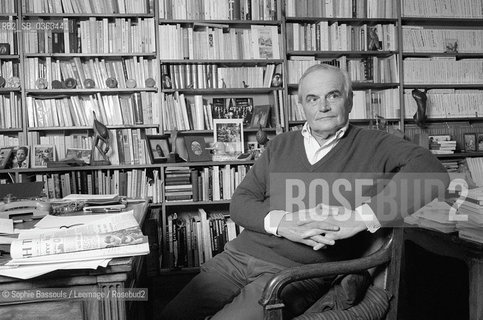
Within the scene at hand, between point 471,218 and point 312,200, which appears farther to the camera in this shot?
point 312,200

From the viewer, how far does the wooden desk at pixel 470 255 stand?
4.15ft

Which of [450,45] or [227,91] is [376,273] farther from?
[450,45]

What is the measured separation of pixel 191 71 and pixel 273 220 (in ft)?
7.83

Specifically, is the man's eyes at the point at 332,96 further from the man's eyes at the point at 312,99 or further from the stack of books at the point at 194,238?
the stack of books at the point at 194,238

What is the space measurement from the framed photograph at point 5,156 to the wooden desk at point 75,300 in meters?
2.63

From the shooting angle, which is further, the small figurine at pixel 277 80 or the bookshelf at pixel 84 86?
the small figurine at pixel 277 80

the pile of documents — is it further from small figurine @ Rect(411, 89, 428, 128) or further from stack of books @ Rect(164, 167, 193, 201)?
small figurine @ Rect(411, 89, 428, 128)

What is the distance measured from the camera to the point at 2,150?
3312 mm

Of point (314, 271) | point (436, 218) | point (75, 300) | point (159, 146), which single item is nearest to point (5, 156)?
point (159, 146)

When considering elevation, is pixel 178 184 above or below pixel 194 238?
above

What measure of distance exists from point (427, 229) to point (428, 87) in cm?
287

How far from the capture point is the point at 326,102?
1.70m

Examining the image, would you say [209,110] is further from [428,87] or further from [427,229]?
[427,229]

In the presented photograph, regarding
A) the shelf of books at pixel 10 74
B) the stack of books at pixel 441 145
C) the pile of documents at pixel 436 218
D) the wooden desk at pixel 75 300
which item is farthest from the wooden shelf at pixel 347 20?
the wooden desk at pixel 75 300
